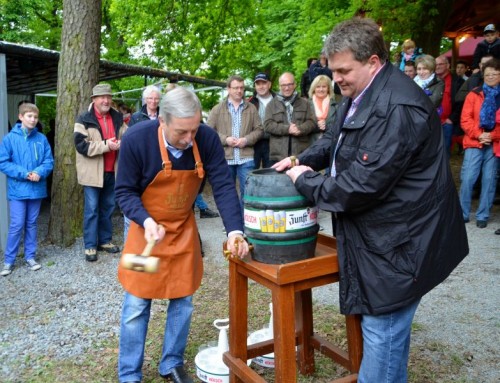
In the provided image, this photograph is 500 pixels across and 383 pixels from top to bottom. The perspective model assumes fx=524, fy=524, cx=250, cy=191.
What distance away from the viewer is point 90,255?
5.77m

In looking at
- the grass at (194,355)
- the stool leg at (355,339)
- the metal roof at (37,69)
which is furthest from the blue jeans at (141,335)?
the metal roof at (37,69)

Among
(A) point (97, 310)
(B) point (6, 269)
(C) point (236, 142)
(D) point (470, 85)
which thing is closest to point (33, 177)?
(B) point (6, 269)

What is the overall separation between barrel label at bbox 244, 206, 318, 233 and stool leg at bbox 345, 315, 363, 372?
1.70 feet

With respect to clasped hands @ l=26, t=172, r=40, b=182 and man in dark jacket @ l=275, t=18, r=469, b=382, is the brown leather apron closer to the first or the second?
man in dark jacket @ l=275, t=18, r=469, b=382

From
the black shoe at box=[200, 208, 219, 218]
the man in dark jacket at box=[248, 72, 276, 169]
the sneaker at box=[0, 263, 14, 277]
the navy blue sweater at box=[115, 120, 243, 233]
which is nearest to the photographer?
the navy blue sweater at box=[115, 120, 243, 233]

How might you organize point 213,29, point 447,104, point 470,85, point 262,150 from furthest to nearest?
point 213,29 < point 470,85 < point 447,104 < point 262,150

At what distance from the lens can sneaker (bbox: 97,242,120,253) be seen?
605cm

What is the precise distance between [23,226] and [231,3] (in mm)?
8911

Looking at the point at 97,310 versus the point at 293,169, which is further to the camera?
the point at 97,310

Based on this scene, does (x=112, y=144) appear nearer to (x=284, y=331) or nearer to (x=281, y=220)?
(x=281, y=220)

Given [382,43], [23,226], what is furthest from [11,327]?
[382,43]

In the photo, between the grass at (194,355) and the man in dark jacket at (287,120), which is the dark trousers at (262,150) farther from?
the grass at (194,355)

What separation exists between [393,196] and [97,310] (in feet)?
10.1

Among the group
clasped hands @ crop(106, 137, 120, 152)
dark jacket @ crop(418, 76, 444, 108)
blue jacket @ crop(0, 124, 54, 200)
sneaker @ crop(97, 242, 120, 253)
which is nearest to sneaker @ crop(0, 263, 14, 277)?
blue jacket @ crop(0, 124, 54, 200)
